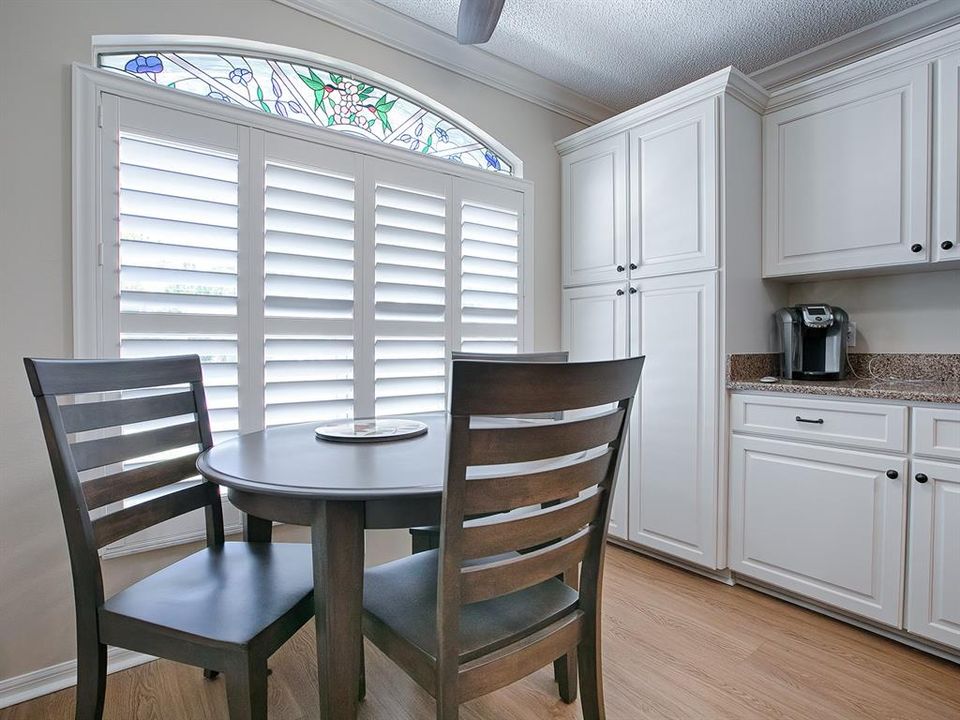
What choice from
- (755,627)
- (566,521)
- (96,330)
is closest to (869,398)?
(755,627)

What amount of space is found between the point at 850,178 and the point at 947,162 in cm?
32

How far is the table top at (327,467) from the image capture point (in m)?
1.07

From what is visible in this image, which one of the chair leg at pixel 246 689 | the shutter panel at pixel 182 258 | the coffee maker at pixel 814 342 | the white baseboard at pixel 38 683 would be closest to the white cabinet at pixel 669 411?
the coffee maker at pixel 814 342

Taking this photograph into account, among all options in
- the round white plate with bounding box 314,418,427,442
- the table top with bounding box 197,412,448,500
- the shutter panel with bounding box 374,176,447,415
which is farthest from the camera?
the shutter panel with bounding box 374,176,447,415

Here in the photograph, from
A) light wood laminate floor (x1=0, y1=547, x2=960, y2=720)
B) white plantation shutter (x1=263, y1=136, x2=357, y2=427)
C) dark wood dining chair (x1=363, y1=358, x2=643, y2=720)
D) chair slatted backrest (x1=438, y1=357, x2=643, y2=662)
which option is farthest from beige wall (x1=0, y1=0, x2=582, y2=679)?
chair slatted backrest (x1=438, y1=357, x2=643, y2=662)

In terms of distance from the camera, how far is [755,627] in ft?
6.76

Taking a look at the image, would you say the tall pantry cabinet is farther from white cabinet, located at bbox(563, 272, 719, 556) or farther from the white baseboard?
the white baseboard

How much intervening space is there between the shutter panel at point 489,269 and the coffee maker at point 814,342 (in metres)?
1.37

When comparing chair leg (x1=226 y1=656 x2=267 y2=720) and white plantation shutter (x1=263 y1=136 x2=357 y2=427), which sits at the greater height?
white plantation shutter (x1=263 y1=136 x2=357 y2=427)

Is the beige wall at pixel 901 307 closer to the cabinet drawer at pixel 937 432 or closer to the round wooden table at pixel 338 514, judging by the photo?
the cabinet drawer at pixel 937 432

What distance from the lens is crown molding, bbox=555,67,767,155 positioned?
91.5 inches

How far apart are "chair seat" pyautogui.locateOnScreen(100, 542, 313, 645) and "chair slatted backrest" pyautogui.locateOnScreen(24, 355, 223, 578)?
5.4 inches

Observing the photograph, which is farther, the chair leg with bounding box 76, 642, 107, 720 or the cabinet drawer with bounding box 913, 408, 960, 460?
the cabinet drawer with bounding box 913, 408, 960, 460

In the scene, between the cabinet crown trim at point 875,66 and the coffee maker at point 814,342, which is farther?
the coffee maker at point 814,342
